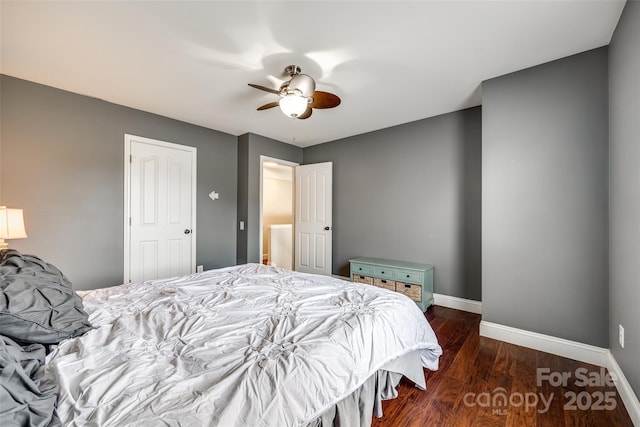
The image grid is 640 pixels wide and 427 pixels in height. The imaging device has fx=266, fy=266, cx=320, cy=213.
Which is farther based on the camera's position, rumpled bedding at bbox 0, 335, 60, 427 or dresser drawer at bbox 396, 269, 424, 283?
dresser drawer at bbox 396, 269, 424, 283

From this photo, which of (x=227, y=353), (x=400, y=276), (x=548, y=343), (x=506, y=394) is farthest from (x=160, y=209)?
(x=548, y=343)

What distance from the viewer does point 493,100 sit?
253 centimetres

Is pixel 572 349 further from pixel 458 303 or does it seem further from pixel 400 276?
pixel 400 276

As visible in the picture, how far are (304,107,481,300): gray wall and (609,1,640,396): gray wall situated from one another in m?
1.25

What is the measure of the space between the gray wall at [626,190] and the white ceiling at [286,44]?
25cm

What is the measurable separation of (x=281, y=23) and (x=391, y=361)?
2.29 meters

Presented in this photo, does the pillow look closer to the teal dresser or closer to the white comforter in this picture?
the white comforter

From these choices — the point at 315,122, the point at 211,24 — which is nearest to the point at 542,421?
the point at 211,24

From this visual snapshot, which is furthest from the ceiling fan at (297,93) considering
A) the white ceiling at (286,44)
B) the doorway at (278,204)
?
the doorway at (278,204)

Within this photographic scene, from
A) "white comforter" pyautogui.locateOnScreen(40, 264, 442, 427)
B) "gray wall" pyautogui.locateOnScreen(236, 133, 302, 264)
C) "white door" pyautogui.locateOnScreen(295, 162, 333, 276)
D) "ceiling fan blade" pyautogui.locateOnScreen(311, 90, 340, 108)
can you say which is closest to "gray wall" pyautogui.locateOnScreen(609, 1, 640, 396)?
"white comforter" pyautogui.locateOnScreen(40, 264, 442, 427)

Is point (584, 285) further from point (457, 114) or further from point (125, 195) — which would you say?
point (125, 195)

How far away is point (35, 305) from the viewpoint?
114 centimetres

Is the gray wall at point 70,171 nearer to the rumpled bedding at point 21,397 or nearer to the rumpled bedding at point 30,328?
the rumpled bedding at point 30,328

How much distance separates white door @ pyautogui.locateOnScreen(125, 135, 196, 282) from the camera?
3.25 metres
